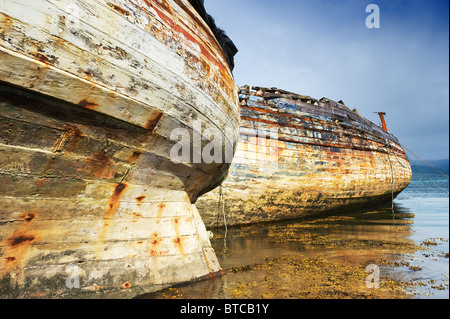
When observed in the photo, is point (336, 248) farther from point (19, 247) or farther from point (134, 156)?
point (19, 247)

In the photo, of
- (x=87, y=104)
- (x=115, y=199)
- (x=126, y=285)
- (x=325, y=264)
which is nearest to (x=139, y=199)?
(x=115, y=199)

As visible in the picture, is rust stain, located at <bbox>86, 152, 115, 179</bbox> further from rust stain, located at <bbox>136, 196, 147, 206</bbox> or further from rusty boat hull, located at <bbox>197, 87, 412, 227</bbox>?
rusty boat hull, located at <bbox>197, 87, 412, 227</bbox>


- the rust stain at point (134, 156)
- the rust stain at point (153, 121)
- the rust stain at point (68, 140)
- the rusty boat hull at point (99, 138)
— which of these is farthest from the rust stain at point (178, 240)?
the rust stain at point (68, 140)

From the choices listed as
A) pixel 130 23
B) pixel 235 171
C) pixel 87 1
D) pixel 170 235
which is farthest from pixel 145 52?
pixel 235 171

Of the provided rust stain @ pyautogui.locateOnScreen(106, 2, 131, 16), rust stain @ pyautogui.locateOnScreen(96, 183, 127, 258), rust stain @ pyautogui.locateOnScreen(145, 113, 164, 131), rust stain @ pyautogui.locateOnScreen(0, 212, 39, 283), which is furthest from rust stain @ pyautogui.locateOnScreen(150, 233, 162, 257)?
rust stain @ pyautogui.locateOnScreen(106, 2, 131, 16)

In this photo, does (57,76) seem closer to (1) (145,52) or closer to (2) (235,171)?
(1) (145,52)

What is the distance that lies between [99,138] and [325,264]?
10.5ft

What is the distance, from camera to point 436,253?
4.05 m

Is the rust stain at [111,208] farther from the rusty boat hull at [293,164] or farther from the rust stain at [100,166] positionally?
the rusty boat hull at [293,164]

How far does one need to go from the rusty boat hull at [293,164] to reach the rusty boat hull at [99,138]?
3.19m

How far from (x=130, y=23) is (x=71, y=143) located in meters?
0.90

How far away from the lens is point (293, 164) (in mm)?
7156

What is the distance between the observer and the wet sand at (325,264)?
251 centimetres

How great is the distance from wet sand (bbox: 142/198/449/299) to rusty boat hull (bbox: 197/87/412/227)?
78 centimetres
